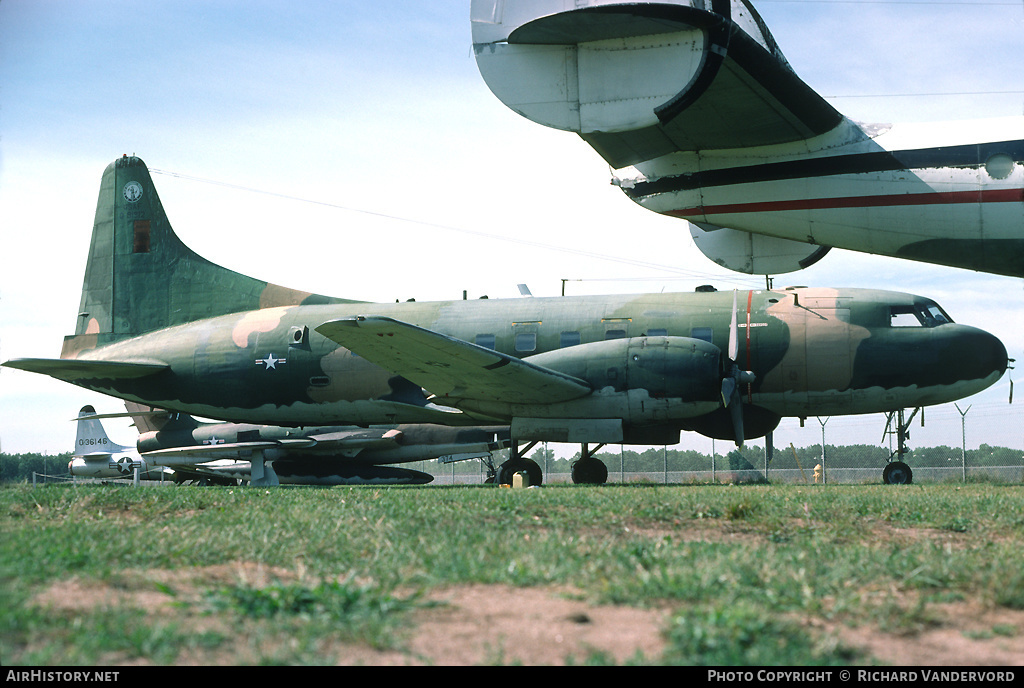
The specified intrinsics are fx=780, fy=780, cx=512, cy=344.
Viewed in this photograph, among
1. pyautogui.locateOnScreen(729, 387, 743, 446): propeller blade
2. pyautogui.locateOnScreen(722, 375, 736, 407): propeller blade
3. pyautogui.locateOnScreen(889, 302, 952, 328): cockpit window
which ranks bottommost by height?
A: pyautogui.locateOnScreen(729, 387, 743, 446): propeller blade

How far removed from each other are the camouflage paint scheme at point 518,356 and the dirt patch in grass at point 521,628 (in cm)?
1146

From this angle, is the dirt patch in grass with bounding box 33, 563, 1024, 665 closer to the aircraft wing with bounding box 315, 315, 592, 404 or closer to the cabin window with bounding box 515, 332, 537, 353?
the aircraft wing with bounding box 315, 315, 592, 404

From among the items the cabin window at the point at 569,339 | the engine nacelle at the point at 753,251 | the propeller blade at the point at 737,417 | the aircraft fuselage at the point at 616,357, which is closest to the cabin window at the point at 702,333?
the aircraft fuselage at the point at 616,357

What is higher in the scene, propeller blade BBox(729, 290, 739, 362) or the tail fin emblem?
the tail fin emblem

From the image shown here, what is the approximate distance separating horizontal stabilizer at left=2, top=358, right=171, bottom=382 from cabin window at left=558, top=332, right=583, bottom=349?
11812 millimetres

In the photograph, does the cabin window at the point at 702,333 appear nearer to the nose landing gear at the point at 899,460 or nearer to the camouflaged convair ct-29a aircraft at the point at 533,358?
the camouflaged convair ct-29a aircraft at the point at 533,358

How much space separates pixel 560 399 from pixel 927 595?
12832 mm

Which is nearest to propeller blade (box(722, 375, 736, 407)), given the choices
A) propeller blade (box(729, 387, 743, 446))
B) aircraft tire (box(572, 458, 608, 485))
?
propeller blade (box(729, 387, 743, 446))

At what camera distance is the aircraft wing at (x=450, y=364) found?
16391 mm

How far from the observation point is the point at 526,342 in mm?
20281

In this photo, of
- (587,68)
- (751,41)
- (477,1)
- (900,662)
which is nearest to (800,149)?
(751,41)

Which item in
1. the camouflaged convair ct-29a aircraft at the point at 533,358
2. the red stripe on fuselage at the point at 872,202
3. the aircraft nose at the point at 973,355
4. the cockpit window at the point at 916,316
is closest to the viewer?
the red stripe on fuselage at the point at 872,202

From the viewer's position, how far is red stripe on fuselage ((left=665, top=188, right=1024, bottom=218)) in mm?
12789

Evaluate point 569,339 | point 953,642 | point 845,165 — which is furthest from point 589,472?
point 953,642
